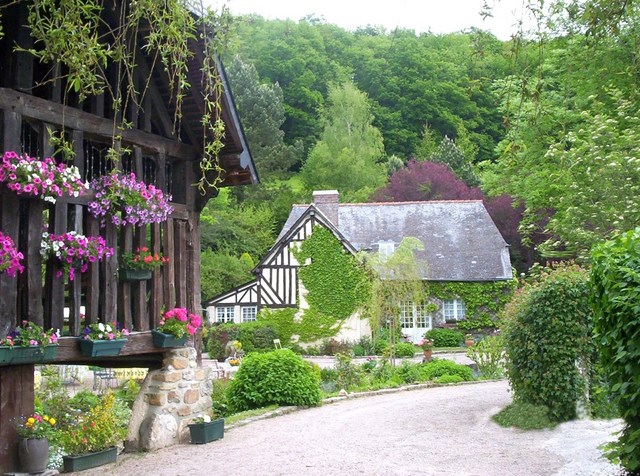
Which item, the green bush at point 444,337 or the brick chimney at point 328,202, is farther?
the brick chimney at point 328,202

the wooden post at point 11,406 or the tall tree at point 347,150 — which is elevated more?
the tall tree at point 347,150

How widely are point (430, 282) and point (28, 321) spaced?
24.2m

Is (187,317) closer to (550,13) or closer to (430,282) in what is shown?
(550,13)

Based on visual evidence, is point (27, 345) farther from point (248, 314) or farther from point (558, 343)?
point (248, 314)

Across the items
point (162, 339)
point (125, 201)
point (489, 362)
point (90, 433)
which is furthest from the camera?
point (489, 362)

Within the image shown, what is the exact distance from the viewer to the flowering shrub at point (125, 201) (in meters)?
7.77

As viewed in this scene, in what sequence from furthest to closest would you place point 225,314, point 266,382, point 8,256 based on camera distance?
1. point 225,314
2. point 266,382
3. point 8,256

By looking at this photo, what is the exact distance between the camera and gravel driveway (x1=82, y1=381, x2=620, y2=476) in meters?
7.70

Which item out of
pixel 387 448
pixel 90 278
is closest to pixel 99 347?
pixel 90 278

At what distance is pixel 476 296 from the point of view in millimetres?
29297

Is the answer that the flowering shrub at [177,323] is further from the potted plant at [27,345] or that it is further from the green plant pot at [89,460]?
the potted plant at [27,345]

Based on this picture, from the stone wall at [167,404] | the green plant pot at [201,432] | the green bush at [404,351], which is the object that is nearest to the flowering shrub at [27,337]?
the stone wall at [167,404]

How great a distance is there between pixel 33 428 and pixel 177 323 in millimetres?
2256

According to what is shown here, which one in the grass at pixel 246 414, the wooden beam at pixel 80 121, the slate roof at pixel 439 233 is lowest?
the grass at pixel 246 414
